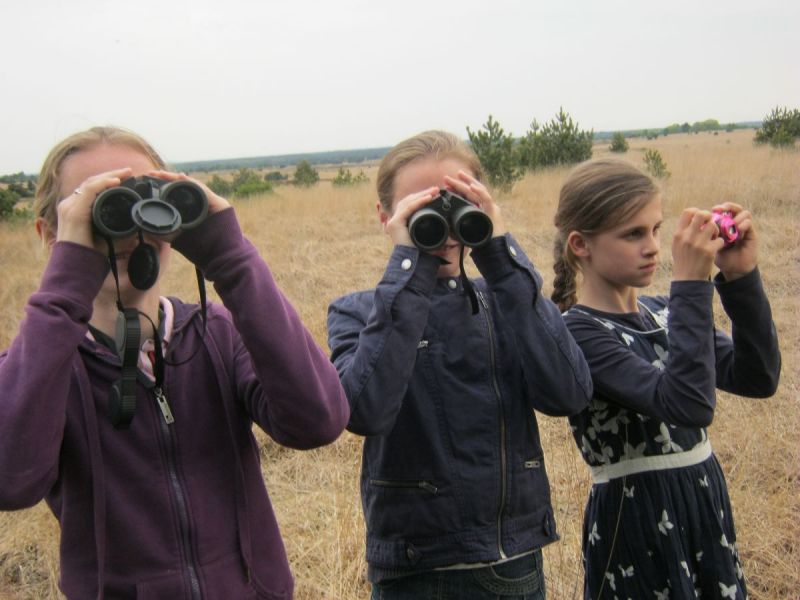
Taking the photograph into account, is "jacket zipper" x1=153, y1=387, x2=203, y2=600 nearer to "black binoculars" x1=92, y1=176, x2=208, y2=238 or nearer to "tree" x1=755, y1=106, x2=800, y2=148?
"black binoculars" x1=92, y1=176, x2=208, y2=238

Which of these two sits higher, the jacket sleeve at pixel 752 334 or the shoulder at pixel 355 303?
the shoulder at pixel 355 303

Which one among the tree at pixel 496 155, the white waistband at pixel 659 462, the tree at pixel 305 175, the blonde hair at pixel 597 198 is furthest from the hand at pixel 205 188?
the tree at pixel 305 175

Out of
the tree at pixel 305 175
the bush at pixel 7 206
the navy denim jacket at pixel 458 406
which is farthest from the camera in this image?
the tree at pixel 305 175

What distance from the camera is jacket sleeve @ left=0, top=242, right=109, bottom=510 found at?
1132 millimetres

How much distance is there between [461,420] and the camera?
1.56 metres

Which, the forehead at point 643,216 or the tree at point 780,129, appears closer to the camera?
the forehead at point 643,216

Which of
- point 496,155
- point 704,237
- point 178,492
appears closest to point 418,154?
point 704,237

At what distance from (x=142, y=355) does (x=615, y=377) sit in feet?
3.63

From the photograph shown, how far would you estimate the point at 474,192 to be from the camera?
5.05 ft

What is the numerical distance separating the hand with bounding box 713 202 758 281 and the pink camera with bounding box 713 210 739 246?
14 mm

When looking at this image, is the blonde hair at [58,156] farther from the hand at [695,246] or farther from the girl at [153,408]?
the hand at [695,246]

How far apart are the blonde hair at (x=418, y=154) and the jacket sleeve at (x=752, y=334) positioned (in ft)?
2.51

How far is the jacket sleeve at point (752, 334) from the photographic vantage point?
1812 millimetres

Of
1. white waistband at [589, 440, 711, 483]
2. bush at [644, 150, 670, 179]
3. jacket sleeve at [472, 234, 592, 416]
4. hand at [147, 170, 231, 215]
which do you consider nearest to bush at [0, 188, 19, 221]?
bush at [644, 150, 670, 179]
